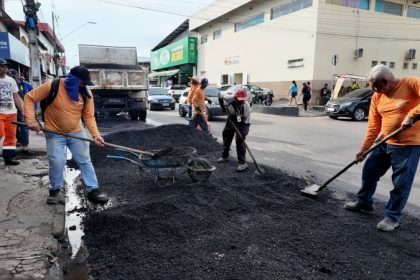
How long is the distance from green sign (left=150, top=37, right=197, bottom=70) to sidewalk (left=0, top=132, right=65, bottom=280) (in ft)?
118

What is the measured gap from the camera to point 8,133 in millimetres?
5906

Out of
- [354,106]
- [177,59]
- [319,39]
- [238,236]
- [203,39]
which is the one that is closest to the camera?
[238,236]

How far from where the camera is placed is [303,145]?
915 centimetres

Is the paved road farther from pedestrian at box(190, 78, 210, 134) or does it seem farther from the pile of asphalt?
pedestrian at box(190, 78, 210, 134)

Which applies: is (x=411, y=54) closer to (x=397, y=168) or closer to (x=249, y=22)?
(x=249, y=22)

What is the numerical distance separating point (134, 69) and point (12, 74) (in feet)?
22.7

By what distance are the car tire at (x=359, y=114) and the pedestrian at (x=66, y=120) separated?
1408 centimetres

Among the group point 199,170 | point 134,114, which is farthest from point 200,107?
point 134,114

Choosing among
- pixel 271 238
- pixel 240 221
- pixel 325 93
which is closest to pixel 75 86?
pixel 240 221

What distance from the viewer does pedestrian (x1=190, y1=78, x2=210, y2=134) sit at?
8.33m

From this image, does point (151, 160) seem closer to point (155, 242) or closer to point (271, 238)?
point (155, 242)

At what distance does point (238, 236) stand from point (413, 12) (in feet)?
95.0

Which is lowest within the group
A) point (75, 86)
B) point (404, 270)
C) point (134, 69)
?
point (404, 270)

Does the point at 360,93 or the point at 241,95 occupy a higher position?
the point at 360,93
